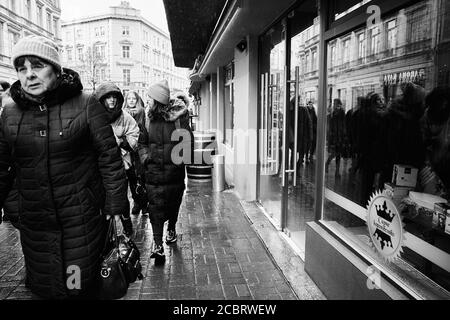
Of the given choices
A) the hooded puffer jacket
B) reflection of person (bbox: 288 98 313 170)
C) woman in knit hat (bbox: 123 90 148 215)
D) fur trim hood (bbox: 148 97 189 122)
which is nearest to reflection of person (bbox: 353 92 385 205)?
reflection of person (bbox: 288 98 313 170)

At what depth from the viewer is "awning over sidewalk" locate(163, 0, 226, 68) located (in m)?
6.45

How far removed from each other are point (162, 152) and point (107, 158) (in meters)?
1.89

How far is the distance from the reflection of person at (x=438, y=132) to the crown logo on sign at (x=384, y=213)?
1.31 feet

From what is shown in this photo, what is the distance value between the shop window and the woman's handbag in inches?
70.3

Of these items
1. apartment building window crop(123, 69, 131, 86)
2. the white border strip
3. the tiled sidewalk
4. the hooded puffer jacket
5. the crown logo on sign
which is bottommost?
the tiled sidewalk

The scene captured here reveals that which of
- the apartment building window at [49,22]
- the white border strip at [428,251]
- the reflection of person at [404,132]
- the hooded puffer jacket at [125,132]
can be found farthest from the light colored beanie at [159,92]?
the apartment building window at [49,22]

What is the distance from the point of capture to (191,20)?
25.5ft

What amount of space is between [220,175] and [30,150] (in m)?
5.99

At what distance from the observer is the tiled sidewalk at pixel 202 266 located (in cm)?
344

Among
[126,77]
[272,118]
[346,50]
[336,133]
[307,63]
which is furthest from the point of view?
[126,77]

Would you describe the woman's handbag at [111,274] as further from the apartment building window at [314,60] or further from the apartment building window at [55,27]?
the apartment building window at [55,27]

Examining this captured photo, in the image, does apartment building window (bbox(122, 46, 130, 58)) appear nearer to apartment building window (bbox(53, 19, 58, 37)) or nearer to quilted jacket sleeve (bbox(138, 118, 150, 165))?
apartment building window (bbox(53, 19, 58, 37))

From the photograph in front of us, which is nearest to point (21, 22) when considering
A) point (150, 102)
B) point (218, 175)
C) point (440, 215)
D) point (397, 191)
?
point (218, 175)

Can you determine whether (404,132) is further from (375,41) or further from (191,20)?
(191,20)
